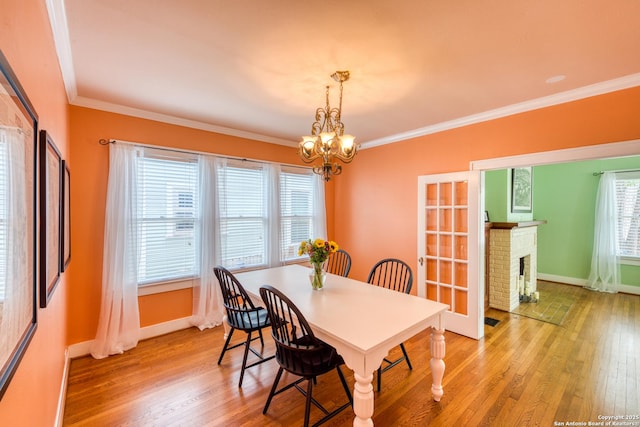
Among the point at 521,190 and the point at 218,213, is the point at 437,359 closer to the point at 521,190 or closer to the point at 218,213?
the point at 218,213

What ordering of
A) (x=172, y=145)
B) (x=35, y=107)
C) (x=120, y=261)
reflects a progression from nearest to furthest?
(x=35, y=107), (x=120, y=261), (x=172, y=145)

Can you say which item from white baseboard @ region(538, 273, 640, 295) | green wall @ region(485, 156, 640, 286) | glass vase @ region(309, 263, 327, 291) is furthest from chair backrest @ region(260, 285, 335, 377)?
white baseboard @ region(538, 273, 640, 295)

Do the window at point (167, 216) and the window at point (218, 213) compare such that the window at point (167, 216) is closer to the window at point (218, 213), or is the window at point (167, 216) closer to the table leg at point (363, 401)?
the window at point (218, 213)

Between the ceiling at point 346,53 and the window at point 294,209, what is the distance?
4.77 ft

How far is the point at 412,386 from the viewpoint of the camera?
92.3 inches

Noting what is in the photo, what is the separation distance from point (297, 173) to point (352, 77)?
2.32 meters

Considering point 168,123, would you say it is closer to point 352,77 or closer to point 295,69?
point 295,69

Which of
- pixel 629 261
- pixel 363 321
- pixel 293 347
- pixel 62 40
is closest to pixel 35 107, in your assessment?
pixel 62 40

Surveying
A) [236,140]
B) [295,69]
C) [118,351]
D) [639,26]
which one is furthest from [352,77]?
[118,351]

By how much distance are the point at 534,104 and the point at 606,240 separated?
13.5 ft

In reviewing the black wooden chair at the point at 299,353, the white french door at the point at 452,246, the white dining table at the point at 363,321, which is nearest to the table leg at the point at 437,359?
the white dining table at the point at 363,321

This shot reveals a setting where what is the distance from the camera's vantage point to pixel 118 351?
2822mm

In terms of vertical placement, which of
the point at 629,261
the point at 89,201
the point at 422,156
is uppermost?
the point at 422,156

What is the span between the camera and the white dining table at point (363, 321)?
1.56 meters
